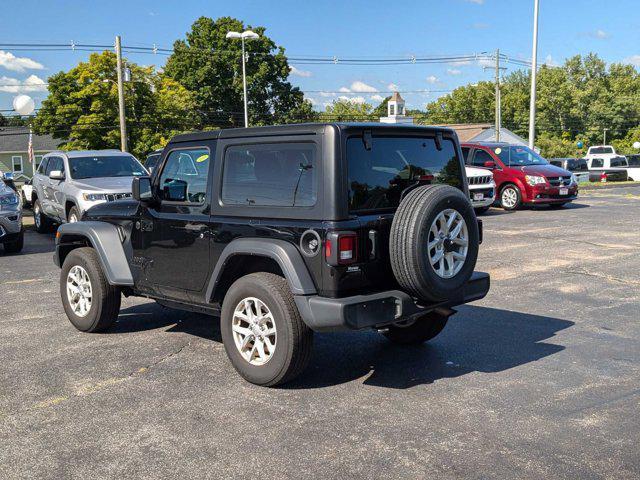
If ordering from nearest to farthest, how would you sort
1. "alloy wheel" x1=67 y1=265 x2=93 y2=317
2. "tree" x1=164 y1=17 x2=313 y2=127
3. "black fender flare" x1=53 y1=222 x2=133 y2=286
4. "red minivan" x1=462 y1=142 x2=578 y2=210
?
1. "black fender flare" x1=53 y1=222 x2=133 y2=286
2. "alloy wheel" x1=67 y1=265 x2=93 y2=317
3. "red minivan" x1=462 y1=142 x2=578 y2=210
4. "tree" x1=164 y1=17 x2=313 y2=127

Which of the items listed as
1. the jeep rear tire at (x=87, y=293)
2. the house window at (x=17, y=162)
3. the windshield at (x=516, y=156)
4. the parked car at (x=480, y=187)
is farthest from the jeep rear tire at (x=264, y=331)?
the house window at (x=17, y=162)

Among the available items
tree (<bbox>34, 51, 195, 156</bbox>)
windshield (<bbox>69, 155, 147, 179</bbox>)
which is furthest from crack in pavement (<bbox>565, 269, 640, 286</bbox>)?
tree (<bbox>34, 51, 195, 156</bbox>)

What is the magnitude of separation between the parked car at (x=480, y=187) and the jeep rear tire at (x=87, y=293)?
1217 cm

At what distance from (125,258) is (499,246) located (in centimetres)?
758

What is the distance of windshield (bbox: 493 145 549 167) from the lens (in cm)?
1928

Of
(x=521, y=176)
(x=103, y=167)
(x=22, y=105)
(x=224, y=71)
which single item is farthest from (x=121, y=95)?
(x=224, y=71)

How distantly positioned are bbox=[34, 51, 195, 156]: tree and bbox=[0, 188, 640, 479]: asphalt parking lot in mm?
39540

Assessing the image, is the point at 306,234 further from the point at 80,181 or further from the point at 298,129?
the point at 80,181

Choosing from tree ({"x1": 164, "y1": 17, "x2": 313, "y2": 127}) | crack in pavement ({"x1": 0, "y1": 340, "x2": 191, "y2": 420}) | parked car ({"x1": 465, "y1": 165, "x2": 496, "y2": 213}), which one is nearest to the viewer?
crack in pavement ({"x1": 0, "y1": 340, "x2": 191, "y2": 420})

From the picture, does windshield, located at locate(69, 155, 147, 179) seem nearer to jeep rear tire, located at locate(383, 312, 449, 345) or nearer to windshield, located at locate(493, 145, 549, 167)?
jeep rear tire, located at locate(383, 312, 449, 345)

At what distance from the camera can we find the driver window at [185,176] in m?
5.43

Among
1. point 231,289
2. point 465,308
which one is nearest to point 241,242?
point 231,289

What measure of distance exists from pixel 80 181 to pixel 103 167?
72 cm

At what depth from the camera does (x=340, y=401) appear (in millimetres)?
4621
